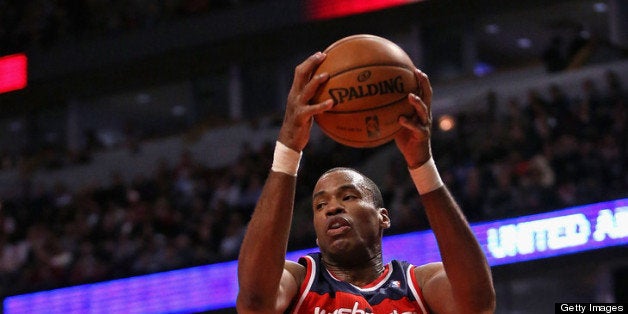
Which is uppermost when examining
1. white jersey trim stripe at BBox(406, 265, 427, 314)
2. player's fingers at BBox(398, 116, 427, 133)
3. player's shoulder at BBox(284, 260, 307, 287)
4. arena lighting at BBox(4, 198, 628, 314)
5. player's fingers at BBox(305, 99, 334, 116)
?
player's fingers at BBox(305, 99, 334, 116)

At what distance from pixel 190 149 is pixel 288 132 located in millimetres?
13057

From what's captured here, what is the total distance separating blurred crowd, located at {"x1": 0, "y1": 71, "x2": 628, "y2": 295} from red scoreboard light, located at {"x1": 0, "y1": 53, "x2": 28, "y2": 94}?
185cm

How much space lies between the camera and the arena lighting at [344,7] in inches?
381

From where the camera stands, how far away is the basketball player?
314 centimetres

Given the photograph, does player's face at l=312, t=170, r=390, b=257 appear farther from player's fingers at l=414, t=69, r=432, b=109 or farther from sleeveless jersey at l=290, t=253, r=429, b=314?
player's fingers at l=414, t=69, r=432, b=109

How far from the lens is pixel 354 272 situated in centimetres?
359

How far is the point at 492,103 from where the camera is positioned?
13.0 m

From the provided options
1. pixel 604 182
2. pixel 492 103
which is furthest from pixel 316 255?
pixel 492 103

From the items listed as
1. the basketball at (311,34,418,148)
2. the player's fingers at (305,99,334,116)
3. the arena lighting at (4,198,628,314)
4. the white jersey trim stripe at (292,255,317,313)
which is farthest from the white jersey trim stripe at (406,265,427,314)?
the arena lighting at (4,198,628,314)

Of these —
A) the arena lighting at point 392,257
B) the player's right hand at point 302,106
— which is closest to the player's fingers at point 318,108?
the player's right hand at point 302,106

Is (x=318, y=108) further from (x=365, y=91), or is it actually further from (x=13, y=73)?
(x=13, y=73)

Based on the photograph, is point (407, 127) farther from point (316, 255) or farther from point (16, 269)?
point (16, 269)

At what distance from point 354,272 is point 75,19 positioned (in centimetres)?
1383

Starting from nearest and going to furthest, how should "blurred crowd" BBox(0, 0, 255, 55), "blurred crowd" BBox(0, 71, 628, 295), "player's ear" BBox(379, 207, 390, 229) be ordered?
"player's ear" BBox(379, 207, 390, 229)
"blurred crowd" BBox(0, 71, 628, 295)
"blurred crowd" BBox(0, 0, 255, 55)
